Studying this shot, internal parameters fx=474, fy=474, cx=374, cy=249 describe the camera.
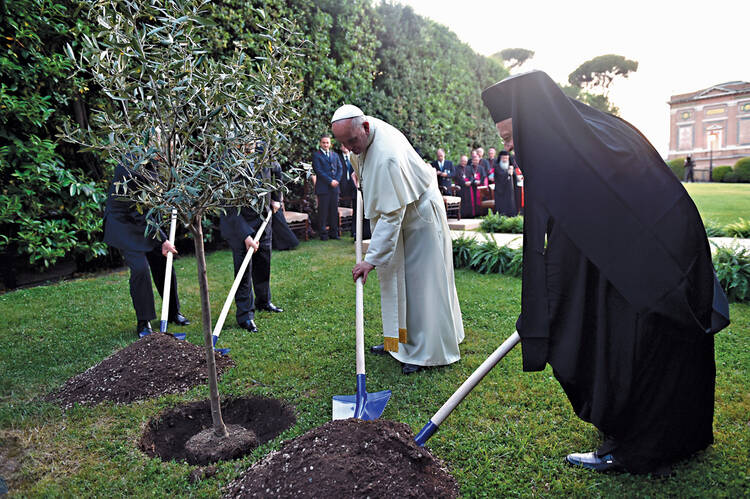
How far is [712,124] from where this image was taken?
59375mm

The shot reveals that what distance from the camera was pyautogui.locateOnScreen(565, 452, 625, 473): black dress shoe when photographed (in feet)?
8.25

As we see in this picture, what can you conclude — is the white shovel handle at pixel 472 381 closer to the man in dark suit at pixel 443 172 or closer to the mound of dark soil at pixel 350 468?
the mound of dark soil at pixel 350 468

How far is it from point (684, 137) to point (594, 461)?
72.6 m

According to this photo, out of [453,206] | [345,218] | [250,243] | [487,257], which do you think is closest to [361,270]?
[250,243]

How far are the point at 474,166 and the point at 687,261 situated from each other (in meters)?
13.5

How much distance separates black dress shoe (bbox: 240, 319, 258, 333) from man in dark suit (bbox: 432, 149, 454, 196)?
9.31 meters

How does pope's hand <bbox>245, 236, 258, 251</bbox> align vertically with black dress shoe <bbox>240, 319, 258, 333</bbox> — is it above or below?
above

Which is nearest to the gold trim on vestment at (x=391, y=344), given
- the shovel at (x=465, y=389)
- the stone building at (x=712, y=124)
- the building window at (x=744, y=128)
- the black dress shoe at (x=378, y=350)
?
the black dress shoe at (x=378, y=350)

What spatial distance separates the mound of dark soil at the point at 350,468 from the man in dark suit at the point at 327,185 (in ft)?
27.2

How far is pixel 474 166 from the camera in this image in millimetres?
15312

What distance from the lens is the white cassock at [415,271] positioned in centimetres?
381

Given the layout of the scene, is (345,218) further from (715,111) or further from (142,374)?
(715,111)

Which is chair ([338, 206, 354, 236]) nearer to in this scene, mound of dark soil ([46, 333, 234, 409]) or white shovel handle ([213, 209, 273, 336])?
white shovel handle ([213, 209, 273, 336])

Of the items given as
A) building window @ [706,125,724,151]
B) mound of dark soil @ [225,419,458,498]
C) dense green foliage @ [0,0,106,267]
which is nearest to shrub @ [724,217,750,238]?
mound of dark soil @ [225,419,458,498]
